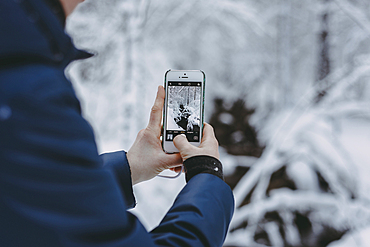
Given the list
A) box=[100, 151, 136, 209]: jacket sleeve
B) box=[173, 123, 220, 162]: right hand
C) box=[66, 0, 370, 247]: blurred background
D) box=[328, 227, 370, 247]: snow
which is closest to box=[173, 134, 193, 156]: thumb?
box=[173, 123, 220, 162]: right hand

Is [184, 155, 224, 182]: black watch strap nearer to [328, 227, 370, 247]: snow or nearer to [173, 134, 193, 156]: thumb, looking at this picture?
[173, 134, 193, 156]: thumb

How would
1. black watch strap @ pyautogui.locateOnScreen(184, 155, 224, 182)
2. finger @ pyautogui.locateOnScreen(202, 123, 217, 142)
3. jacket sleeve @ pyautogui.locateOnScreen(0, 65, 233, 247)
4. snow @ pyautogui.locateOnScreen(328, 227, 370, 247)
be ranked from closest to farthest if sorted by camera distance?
jacket sleeve @ pyautogui.locateOnScreen(0, 65, 233, 247) → black watch strap @ pyautogui.locateOnScreen(184, 155, 224, 182) → finger @ pyautogui.locateOnScreen(202, 123, 217, 142) → snow @ pyautogui.locateOnScreen(328, 227, 370, 247)

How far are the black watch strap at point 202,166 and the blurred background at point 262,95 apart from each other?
49 cm

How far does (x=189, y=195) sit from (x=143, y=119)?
638 millimetres

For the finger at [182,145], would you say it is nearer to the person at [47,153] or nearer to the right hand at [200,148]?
the right hand at [200,148]

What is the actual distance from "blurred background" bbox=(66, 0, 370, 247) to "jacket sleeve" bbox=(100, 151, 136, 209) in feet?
1.34

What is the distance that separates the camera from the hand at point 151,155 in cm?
56

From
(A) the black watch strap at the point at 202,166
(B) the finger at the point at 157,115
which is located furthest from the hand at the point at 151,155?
(A) the black watch strap at the point at 202,166

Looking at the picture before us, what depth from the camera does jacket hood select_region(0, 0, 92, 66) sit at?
184 millimetres

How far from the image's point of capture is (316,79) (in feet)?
2.93

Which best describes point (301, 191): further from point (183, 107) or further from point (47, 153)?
point (47, 153)

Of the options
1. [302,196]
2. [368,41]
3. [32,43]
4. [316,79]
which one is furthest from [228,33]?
[32,43]

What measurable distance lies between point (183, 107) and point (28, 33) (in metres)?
0.45

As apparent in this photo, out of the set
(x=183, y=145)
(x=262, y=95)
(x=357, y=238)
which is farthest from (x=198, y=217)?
(x=357, y=238)
